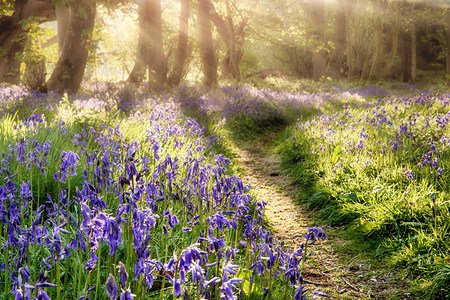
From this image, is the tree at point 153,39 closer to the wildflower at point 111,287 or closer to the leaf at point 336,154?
the leaf at point 336,154

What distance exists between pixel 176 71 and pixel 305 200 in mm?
12852

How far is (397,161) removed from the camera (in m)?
5.40

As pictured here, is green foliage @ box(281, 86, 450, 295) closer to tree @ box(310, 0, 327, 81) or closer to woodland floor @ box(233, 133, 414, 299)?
woodland floor @ box(233, 133, 414, 299)

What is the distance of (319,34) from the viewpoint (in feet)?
77.5

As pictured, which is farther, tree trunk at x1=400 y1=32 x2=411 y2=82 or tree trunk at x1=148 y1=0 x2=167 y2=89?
tree trunk at x1=400 y1=32 x2=411 y2=82

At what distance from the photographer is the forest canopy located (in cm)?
1145

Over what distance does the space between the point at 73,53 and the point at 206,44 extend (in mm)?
8755

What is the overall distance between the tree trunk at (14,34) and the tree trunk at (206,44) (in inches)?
266

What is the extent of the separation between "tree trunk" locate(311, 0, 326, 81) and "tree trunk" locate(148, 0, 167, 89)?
9.65 meters

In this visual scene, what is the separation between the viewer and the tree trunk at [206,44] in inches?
697

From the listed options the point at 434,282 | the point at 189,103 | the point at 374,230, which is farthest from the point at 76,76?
the point at 434,282


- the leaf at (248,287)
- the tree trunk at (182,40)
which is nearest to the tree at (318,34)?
the tree trunk at (182,40)

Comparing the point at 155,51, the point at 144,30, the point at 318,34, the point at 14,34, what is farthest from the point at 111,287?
the point at 318,34

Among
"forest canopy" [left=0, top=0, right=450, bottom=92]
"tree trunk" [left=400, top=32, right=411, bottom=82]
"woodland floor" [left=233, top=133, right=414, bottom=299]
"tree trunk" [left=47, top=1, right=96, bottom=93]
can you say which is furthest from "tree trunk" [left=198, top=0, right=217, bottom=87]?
"tree trunk" [left=400, top=32, right=411, bottom=82]
